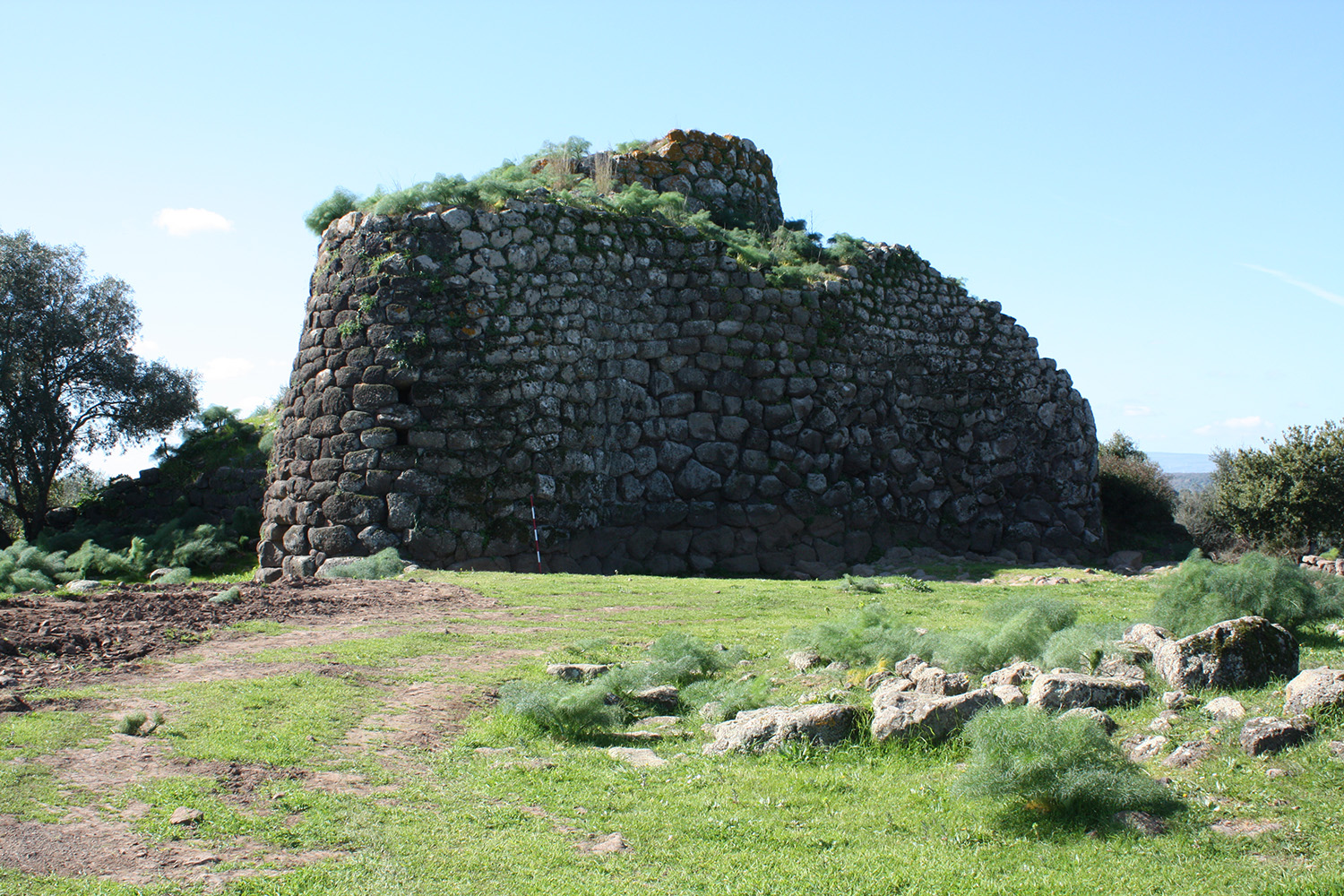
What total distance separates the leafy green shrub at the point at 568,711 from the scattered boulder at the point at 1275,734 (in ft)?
10.8

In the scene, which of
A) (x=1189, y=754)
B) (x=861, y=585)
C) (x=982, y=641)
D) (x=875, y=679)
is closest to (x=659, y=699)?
(x=875, y=679)

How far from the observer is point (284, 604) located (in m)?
9.92

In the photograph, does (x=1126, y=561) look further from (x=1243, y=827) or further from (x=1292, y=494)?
(x=1243, y=827)

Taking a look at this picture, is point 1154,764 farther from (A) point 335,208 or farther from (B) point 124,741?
(A) point 335,208

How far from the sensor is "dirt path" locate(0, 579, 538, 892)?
398 centimetres

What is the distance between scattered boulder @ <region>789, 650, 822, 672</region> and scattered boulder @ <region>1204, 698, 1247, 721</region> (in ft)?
9.23

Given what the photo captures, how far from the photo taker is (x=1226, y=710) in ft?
16.2

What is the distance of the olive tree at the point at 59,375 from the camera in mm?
22500

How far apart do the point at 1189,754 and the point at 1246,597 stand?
2.65m

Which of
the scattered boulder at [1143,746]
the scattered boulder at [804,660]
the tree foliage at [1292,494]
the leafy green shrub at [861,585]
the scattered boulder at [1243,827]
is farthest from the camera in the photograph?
the tree foliage at [1292,494]

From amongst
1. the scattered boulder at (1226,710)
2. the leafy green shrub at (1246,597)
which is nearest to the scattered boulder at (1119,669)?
the scattered boulder at (1226,710)

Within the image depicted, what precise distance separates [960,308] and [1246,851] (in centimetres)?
1632

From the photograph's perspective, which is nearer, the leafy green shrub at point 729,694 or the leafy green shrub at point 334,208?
the leafy green shrub at point 729,694

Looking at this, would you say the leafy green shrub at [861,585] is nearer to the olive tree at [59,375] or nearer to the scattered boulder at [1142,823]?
the scattered boulder at [1142,823]
